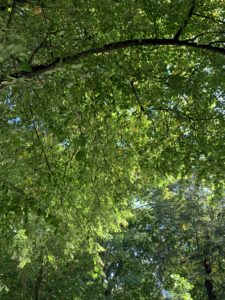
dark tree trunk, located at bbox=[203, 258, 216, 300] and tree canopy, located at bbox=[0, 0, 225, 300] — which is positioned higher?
dark tree trunk, located at bbox=[203, 258, 216, 300]

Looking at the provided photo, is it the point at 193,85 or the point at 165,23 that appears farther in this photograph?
the point at 193,85

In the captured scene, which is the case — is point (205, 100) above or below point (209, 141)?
above

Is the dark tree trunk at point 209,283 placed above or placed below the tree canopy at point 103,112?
above

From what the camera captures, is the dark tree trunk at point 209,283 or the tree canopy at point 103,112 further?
the dark tree trunk at point 209,283

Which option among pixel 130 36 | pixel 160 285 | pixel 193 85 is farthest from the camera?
pixel 160 285

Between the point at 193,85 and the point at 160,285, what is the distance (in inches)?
503

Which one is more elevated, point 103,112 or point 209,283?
point 209,283

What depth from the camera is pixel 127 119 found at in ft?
22.2

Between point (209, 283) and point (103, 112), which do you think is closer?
point (103, 112)

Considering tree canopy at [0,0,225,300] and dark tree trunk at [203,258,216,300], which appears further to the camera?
dark tree trunk at [203,258,216,300]

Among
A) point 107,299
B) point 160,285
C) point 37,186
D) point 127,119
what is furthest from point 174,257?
point 37,186

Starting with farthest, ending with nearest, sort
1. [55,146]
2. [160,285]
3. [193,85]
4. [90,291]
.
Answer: [160,285]
[90,291]
[55,146]
[193,85]

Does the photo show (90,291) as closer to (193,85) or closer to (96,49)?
(193,85)

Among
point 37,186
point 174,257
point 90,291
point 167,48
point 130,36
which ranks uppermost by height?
point 174,257
